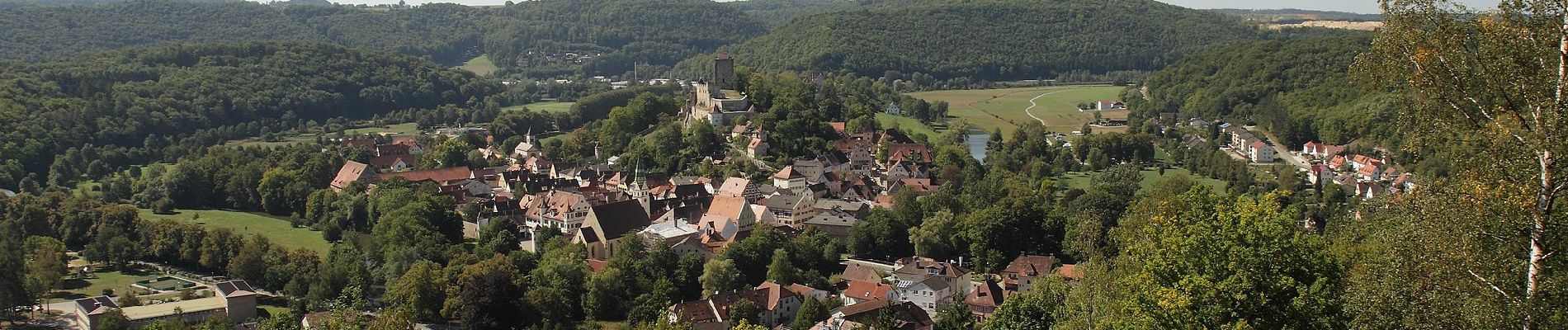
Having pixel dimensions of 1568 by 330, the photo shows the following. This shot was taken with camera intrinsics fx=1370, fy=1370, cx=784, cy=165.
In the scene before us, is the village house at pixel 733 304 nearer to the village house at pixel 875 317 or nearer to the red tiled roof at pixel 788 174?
the village house at pixel 875 317

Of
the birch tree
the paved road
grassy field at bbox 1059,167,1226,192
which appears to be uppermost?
the birch tree

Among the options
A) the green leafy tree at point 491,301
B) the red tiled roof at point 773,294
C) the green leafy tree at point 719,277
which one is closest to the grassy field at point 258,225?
the green leafy tree at point 491,301

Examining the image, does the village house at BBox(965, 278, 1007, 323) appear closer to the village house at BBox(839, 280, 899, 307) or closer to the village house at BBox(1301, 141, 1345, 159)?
the village house at BBox(839, 280, 899, 307)

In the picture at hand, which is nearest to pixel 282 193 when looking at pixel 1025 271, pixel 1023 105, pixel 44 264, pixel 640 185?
pixel 640 185

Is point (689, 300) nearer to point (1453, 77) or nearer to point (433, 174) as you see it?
point (433, 174)

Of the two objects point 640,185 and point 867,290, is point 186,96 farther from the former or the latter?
point 867,290

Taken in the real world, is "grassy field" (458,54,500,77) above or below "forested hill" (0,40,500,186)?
below

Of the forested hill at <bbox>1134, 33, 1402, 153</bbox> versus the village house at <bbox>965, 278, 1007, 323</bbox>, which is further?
the forested hill at <bbox>1134, 33, 1402, 153</bbox>

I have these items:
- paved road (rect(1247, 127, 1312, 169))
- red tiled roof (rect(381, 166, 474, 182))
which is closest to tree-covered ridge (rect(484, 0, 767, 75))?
paved road (rect(1247, 127, 1312, 169))
